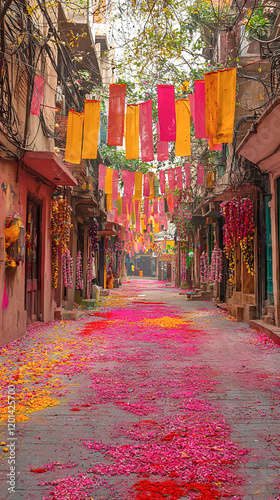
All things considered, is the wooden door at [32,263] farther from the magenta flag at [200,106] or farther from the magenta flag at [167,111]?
the magenta flag at [200,106]

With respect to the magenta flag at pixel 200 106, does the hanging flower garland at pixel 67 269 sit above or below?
below

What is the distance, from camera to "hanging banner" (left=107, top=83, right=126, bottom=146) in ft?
25.5

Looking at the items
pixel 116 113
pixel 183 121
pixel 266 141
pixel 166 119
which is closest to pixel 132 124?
pixel 116 113

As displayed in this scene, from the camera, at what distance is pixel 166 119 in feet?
25.6

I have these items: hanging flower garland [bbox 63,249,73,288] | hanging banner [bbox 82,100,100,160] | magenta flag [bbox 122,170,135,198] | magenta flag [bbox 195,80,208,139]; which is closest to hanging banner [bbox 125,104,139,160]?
hanging banner [bbox 82,100,100,160]

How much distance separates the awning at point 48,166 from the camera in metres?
7.89

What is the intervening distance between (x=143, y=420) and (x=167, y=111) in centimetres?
587

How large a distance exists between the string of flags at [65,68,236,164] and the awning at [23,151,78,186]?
426 millimetres

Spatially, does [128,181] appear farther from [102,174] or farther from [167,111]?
[167,111]

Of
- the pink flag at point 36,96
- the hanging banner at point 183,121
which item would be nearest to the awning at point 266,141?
the hanging banner at point 183,121

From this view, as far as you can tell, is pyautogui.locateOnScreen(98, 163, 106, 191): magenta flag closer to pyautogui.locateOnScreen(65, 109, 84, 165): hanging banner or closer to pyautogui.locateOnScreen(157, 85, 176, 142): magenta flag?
pyautogui.locateOnScreen(65, 109, 84, 165): hanging banner

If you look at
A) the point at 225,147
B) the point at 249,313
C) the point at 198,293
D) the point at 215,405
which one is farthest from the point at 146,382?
the point at 198,293

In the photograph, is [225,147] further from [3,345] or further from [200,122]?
[3,345]

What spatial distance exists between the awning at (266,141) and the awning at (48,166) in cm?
393
